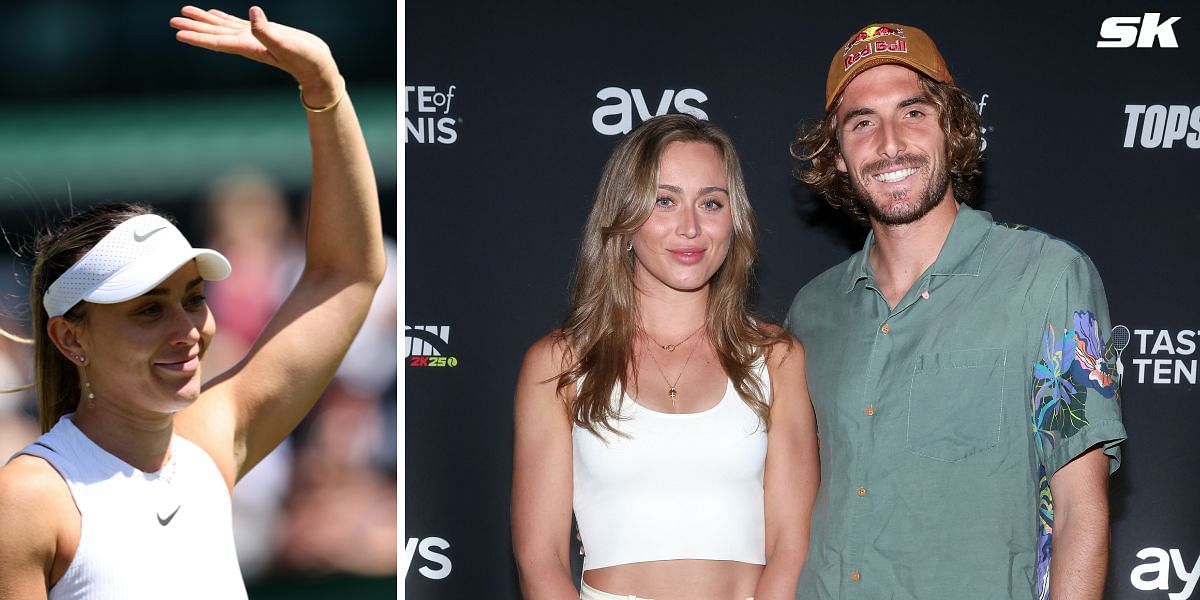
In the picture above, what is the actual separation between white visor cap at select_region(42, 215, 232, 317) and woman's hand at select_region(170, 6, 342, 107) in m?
0.41

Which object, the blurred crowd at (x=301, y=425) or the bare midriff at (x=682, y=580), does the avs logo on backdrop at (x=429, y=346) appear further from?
the bare midriff at (x=682, y=580)

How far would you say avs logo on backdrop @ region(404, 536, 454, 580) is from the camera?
3.48 m

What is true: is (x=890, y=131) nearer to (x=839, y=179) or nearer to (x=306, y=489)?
(x=839, y=179)

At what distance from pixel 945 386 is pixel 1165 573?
1.78 meters

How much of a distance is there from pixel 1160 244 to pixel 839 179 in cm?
141

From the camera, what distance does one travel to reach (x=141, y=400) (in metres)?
2.07

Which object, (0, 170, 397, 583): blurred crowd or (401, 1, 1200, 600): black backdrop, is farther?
(401, 1, 1200, 600): black backdrop

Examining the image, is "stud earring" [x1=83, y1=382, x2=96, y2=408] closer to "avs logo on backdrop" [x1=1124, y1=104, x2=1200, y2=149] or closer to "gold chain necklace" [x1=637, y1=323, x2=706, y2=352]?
"gold chain necklace" [x1=637, y1=323, x2=706, y2=352]

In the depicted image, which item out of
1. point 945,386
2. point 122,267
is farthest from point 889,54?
point 122,267

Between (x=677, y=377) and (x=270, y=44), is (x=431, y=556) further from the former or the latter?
(x=270, y=44)

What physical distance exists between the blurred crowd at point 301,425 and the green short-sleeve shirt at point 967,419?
4.45 ft

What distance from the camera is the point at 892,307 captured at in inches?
91.4

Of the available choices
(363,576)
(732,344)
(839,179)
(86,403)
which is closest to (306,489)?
(363,576)

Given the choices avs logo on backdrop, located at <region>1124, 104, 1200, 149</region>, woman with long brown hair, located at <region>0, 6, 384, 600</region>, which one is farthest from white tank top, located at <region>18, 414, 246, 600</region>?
avs logo on backdrop, located at <region>1124, 104, 1200, 149</region>
